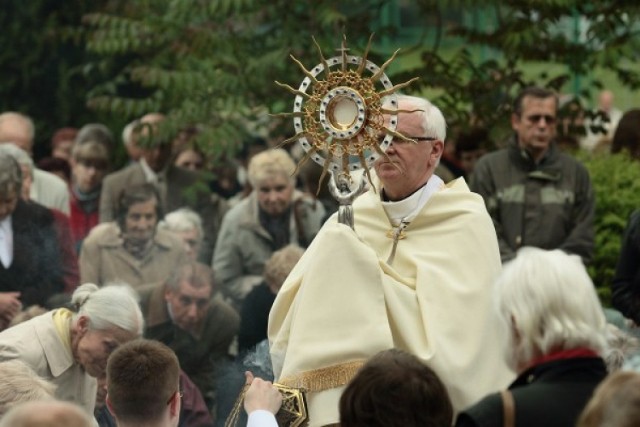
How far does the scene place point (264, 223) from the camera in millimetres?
12562

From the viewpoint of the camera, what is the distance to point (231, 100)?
1319 centimetres

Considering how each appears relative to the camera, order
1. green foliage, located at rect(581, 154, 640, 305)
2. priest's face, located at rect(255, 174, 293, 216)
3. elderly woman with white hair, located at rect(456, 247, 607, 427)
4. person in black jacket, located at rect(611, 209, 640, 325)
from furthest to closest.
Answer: priest's face, located at rect(255, 174, 293, 216), green foliage, located at rect(581, 154, 640, 305), person in black jacket, located at rect(611, 209, 640, 325), elderly woman with white hair, located at rect(456, 247, 607, 427)

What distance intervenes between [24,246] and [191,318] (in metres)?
1.10

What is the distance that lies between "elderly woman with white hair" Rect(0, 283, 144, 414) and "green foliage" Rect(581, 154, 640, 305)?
4155mm

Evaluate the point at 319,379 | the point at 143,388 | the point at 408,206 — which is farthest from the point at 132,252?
the point at 143,388

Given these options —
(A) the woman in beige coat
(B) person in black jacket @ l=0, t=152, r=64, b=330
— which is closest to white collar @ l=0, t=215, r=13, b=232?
(B) person in black jacket @ l=0, t=152, r=64, b=330

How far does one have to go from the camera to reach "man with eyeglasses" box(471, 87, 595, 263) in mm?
11383

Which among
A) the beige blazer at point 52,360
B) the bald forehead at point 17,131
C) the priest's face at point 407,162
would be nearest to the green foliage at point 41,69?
the bald forehead at point 17,131

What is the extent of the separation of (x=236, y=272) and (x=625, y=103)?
8.31 metres

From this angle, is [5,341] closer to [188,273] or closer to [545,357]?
[188,273]

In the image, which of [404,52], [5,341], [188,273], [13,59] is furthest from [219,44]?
[5,341]

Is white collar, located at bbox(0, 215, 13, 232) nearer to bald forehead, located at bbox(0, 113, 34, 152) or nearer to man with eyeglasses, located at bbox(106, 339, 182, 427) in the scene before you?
bald forehead, located at bbox(0, 113, 34, 152)

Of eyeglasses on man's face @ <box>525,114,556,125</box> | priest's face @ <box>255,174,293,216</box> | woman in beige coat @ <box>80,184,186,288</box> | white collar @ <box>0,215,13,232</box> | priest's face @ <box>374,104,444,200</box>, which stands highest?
priest's face @ <box>374,104,444,200</box>

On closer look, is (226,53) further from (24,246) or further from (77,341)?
(77,341)
